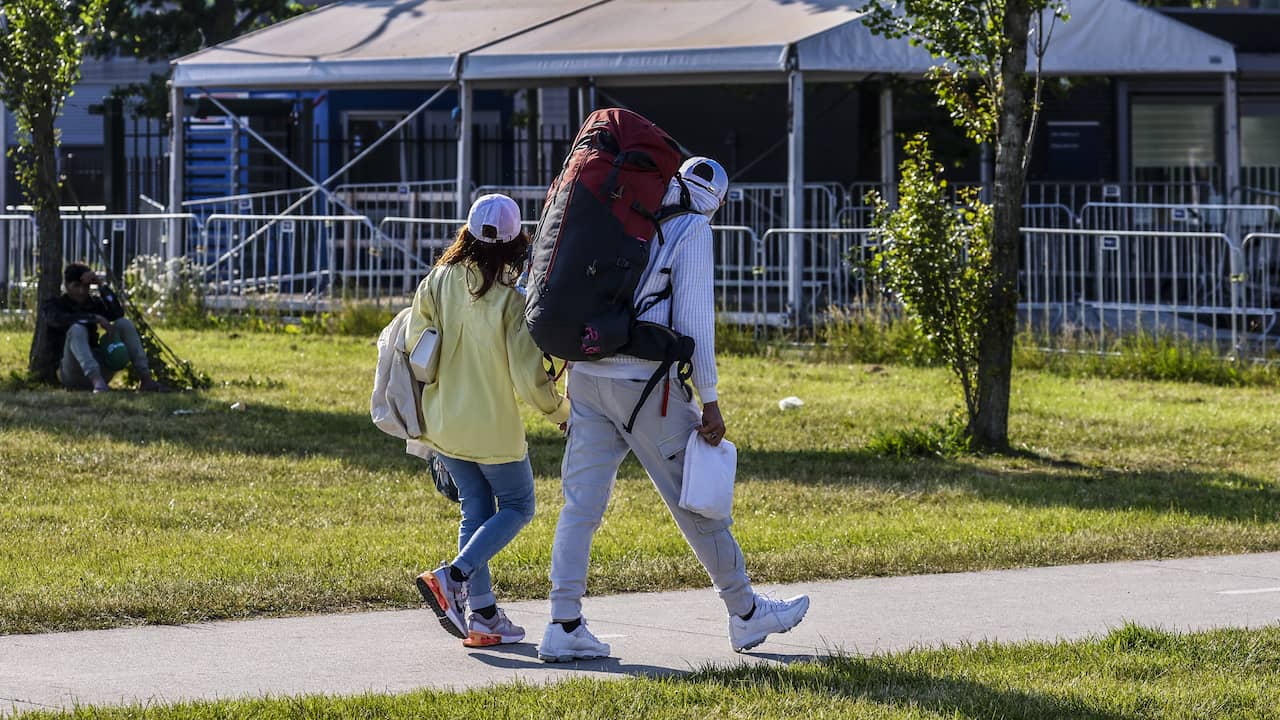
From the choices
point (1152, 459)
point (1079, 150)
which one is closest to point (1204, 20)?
point (1079, 150)

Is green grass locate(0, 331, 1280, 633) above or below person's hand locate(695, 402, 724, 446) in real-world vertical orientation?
below

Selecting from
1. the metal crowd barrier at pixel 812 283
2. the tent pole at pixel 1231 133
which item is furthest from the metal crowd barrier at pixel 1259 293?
the metal crowd barrier at pixel 812 283

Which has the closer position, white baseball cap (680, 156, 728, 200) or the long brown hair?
white baseball cap (680, 156, 728, 200)

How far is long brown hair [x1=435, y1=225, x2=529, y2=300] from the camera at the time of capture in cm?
602

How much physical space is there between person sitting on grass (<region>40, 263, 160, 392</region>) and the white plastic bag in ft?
27.0

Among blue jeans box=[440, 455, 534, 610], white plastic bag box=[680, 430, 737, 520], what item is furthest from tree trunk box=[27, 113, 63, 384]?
white plastic bag box=[680, 430, 737, 520]

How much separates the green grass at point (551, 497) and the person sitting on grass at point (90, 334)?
0.80 ft

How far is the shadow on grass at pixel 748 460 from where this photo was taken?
924 cm

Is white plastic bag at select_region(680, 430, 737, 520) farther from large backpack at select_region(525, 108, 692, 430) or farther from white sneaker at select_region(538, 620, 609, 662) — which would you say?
white sneaker at select_region(538, 620, 609, 662)

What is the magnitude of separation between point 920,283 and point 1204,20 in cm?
1137

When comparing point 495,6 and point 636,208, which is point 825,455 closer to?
point 636,208

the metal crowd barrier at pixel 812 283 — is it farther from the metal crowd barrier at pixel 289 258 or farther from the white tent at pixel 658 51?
the metal crowd barrier at pixel 289 258

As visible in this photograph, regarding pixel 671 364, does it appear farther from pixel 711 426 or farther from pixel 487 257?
pixel 487 257

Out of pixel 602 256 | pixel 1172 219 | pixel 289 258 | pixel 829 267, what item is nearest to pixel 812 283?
pixel 829 267
